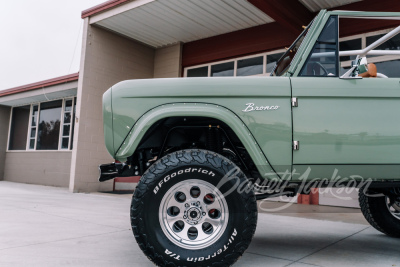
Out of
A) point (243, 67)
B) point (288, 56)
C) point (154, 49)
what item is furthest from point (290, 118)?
point (154, 49)

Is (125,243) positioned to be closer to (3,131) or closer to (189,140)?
(189,140)

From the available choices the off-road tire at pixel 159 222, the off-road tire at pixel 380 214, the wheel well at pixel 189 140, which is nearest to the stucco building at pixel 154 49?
the off-road tire at pixel 380 214

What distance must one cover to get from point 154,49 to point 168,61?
37.5 inches

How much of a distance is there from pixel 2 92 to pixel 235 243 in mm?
15387

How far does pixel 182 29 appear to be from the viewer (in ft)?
35.0

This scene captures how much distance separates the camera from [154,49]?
12398mm

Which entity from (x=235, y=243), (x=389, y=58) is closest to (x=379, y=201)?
(x=235, y=243)

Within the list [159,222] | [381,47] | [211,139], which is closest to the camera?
[159,222]

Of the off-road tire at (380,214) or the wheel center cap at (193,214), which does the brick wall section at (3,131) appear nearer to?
the wheel center cap at (193,214)

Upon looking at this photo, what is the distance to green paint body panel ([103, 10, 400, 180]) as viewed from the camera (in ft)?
8.96

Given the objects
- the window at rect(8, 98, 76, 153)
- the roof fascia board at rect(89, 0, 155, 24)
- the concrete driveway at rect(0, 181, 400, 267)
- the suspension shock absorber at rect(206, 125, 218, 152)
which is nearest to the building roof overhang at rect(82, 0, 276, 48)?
the roof fascia board at rect(89, 0, 155, 24)

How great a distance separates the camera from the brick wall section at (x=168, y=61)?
1155 centimetres

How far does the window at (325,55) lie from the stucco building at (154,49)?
15.4 feet

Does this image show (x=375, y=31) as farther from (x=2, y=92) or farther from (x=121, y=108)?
(x=2, y=92)
